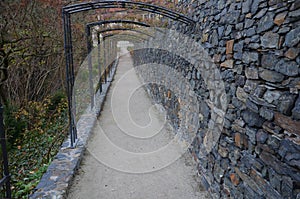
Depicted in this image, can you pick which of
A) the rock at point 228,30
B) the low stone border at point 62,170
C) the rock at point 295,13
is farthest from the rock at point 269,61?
the low stone border at point 62,170

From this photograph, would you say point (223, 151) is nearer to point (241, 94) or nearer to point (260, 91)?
point (241, 94)

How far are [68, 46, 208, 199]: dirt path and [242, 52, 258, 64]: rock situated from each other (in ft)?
5.51

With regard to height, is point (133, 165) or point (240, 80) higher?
point (240, 80)

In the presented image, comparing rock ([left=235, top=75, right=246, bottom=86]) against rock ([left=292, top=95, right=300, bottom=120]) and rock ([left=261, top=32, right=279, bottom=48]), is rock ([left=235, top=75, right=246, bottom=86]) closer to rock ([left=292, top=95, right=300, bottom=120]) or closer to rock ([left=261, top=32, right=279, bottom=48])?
rock ([left=261, top=32, right=279, bottom=48])

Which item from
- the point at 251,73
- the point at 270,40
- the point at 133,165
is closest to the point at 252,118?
the point at 251,73

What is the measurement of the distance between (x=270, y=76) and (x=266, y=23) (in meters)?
0.35

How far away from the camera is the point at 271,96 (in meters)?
1.55

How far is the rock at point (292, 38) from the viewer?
133 cm

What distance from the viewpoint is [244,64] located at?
74.6 inches

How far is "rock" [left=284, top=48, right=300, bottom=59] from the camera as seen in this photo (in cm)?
134

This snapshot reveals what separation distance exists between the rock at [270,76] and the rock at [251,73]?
6 cm

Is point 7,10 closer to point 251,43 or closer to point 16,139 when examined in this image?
point 16,139

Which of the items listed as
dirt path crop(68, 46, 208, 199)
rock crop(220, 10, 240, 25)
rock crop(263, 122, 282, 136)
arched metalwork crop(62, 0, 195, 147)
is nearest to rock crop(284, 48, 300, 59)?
rock crop(263, 122, 282, 136)

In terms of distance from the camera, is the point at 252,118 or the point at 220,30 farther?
the point at 220,30
